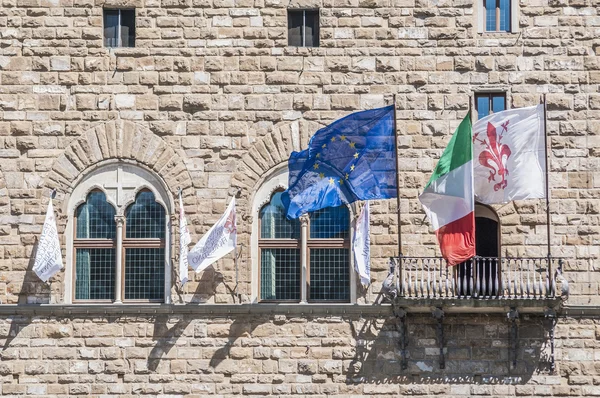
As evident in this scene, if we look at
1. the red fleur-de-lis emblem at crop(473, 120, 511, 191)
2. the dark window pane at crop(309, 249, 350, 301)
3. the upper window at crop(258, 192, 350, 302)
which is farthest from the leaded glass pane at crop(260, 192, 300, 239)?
the red fleur-de-lis emblem at crop(473, 120, 511, 191)

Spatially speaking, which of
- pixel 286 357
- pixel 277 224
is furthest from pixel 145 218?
pixel 286 357

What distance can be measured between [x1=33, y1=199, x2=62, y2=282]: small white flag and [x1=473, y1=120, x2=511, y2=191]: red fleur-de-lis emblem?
778cm

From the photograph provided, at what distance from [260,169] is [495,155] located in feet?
14.3

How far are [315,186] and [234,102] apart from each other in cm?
246

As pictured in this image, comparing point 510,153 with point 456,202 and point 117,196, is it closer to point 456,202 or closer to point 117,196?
point 456,202

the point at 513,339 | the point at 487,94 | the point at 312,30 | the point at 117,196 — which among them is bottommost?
the point at 513,339

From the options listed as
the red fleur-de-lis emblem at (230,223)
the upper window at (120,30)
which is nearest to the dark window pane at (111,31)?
the upper window at (120,30)

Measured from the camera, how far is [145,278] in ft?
79.8

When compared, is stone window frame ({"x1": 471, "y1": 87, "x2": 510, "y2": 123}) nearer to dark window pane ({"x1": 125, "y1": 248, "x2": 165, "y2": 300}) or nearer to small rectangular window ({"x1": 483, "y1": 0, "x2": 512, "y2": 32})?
small rectangular window ({"x1": 483, "y1": 0, "x2": 512, "y2": 32})

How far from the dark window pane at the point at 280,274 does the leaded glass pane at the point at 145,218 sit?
2000 millimetres

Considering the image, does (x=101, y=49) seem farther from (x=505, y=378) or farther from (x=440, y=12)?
(x=505, y=378)

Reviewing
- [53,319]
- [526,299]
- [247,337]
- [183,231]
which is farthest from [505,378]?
[53,319]

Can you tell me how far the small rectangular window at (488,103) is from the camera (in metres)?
24.4

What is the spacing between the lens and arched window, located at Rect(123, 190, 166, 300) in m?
24.3
